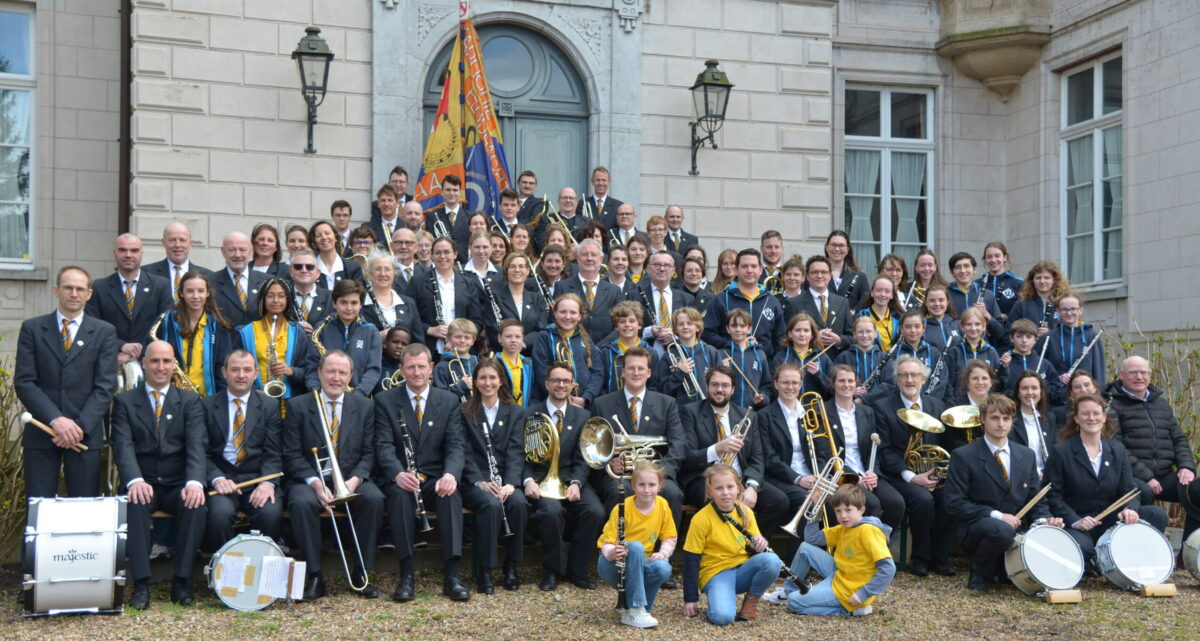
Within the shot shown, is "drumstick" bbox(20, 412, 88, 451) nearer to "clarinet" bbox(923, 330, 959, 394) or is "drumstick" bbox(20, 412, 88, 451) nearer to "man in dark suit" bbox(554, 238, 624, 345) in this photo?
"man in dark suit" bbox(554, 238, 624, 345)

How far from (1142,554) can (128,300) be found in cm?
612

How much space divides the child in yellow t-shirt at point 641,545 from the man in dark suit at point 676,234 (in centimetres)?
412

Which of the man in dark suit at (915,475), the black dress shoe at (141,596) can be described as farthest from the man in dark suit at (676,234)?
the black dress shoe at (141,596)

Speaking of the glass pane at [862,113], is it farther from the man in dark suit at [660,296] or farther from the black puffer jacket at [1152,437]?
the black puffer jacket at [1152,437]

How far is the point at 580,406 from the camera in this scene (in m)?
8.26

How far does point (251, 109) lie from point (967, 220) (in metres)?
7.94

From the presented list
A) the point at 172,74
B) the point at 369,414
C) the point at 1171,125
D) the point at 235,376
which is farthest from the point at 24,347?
the point at 1171,125

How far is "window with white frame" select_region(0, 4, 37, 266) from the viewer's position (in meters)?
12.2

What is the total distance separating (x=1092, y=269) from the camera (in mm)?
13953

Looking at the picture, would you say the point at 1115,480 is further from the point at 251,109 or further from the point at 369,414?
the point at 251,109

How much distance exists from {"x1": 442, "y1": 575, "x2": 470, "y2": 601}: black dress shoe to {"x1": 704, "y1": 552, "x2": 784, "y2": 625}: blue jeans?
1.30 m

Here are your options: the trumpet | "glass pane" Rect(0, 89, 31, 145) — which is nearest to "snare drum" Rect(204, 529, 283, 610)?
the trumpet

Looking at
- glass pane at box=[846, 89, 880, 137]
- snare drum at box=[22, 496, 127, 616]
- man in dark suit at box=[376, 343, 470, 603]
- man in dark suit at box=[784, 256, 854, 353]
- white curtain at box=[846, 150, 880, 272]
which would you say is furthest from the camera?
Result: glass pane at box=[846, 89, 880, 137]

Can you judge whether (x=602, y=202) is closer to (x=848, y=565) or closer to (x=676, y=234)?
(x=676, y=234)
